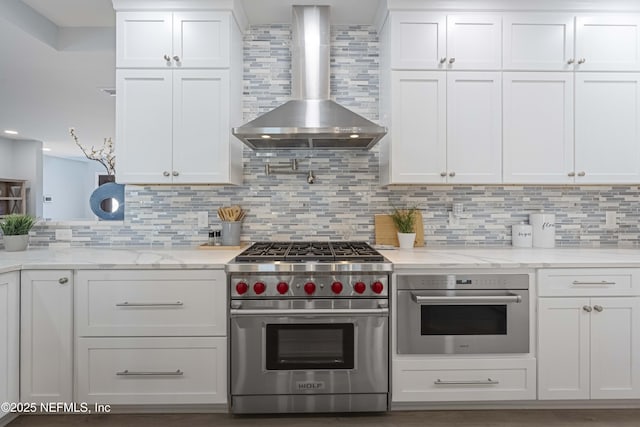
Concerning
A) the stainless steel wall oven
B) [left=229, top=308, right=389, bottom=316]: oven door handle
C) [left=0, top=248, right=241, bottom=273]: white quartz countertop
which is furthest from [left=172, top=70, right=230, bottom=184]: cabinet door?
the stainless steel wall oven

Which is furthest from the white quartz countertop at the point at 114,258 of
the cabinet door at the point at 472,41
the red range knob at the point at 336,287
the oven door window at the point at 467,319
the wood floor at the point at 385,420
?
the cabinet door at the point at 472,41

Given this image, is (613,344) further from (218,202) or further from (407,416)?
(218,202)

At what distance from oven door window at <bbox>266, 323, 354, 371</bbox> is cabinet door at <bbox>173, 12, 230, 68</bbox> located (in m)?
1.73

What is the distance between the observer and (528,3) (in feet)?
7.81

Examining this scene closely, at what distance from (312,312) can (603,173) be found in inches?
84.0

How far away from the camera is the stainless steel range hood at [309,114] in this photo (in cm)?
226

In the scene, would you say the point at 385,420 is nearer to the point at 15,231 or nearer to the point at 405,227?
the point at 405,227

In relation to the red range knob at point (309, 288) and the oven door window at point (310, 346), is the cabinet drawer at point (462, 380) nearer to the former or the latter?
the oven door window at point (310, 346)

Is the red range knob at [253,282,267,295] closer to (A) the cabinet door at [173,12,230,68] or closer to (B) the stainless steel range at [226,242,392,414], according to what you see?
(B) the stainless steel range at [226,242,392,414]

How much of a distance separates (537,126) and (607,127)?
0.47 metres

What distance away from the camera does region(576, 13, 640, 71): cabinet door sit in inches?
95.0

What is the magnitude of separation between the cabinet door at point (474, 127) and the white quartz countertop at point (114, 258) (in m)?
1.60

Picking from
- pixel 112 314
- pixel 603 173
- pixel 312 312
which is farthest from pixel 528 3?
pixel 112 314

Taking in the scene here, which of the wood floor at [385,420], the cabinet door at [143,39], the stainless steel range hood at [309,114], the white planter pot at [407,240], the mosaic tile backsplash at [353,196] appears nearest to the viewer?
the wood floor at [385,420]
